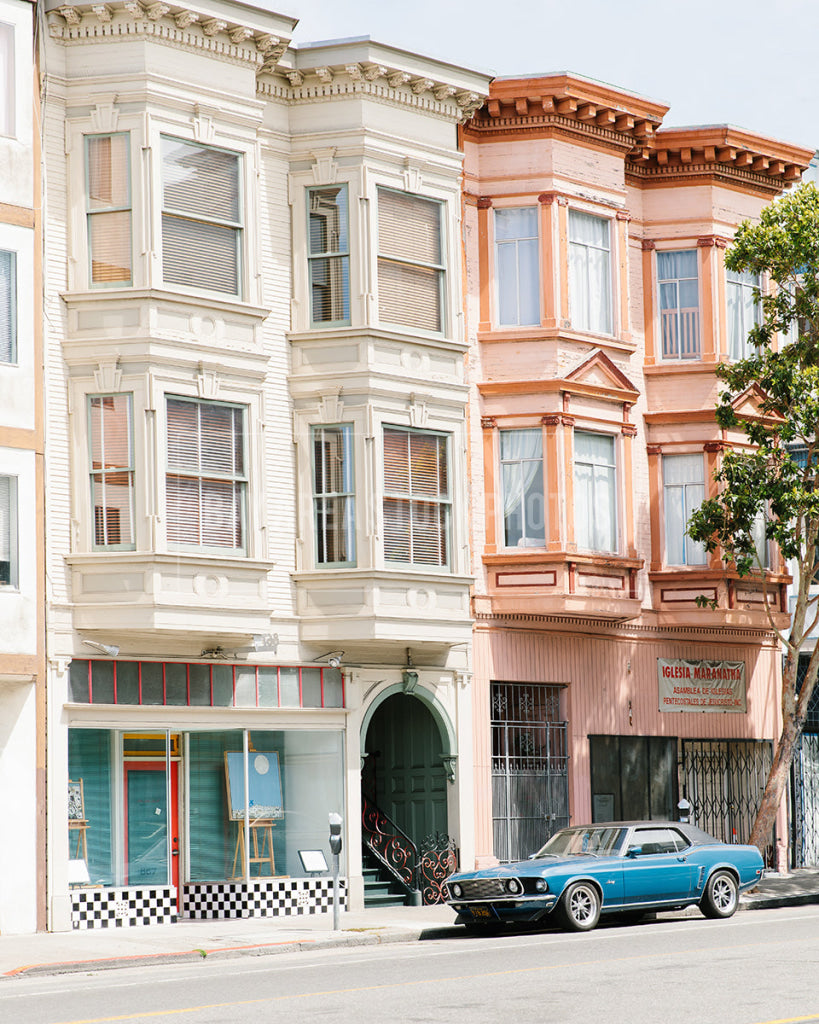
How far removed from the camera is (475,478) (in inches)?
1019

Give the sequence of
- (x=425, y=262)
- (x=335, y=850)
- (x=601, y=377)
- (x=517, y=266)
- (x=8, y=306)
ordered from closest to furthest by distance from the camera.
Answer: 1. (x=335, y=850)
2. (x=8, y=306)
3. (x=425, y=262)
4. (x=517, y=266)
5. (x=601, y=377)

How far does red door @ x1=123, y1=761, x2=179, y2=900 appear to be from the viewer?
2159cm

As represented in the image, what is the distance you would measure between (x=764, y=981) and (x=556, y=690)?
13.3m

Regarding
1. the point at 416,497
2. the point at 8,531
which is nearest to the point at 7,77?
the point at 8,531

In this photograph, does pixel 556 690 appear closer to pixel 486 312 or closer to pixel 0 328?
pixel 486 312

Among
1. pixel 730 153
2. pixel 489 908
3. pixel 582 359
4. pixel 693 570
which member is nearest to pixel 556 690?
pixel 693 570

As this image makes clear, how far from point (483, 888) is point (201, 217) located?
30.3ft

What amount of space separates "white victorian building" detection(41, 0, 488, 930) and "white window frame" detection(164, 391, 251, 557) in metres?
0.06

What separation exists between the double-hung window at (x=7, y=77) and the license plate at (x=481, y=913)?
434 inches

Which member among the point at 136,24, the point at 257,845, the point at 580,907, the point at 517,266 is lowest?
the point at 580,907

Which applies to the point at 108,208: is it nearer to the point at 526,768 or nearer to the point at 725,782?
the point at 526,768

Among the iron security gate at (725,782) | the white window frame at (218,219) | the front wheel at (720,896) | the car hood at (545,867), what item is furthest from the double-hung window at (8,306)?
the iron security gate at (725,782)

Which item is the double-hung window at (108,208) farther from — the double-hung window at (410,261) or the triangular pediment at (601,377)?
the triangular pediment at (601,377)

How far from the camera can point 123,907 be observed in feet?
70.0
